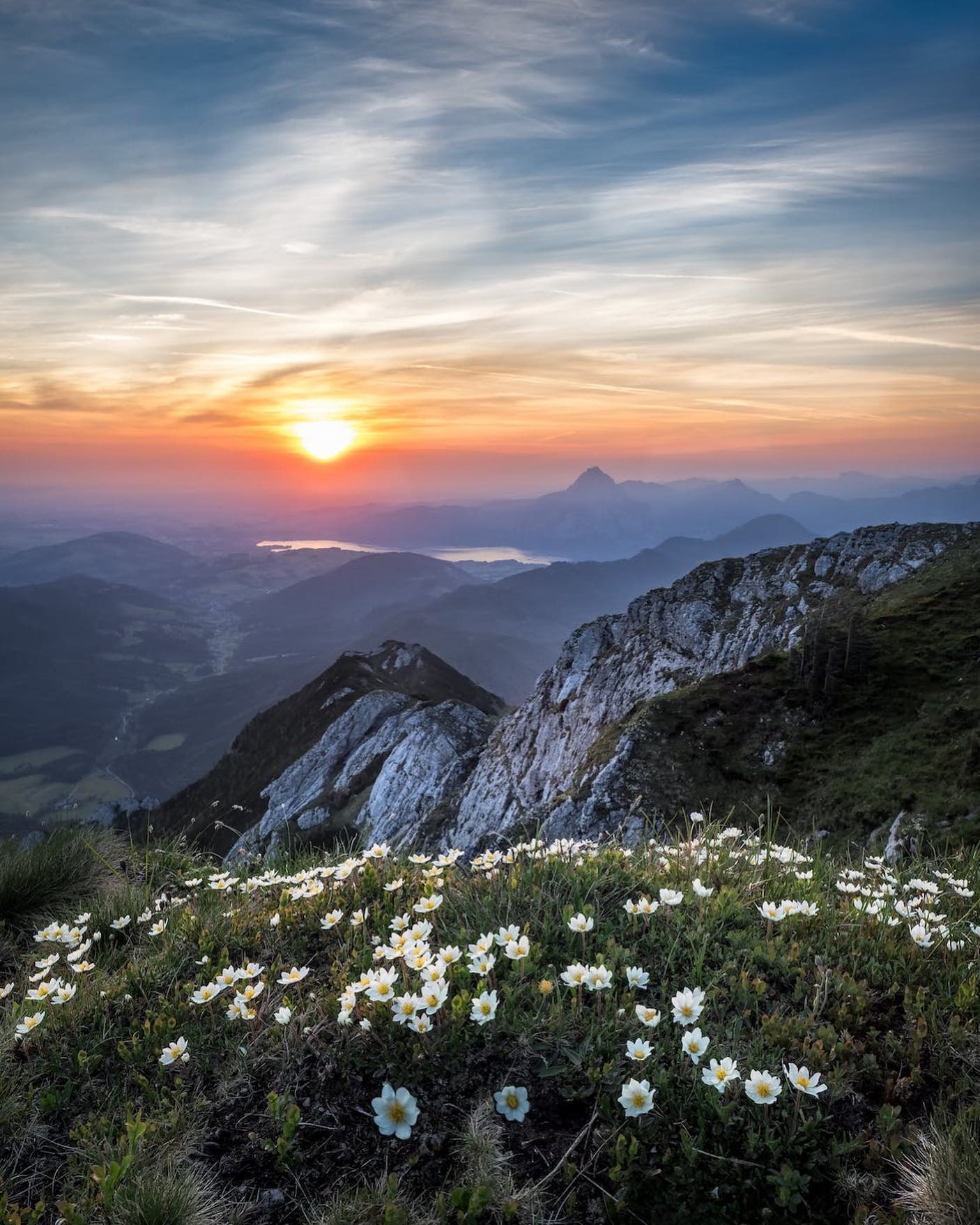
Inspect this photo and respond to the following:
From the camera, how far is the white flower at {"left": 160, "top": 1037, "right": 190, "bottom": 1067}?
3984 millimetres

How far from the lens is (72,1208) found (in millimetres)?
3037

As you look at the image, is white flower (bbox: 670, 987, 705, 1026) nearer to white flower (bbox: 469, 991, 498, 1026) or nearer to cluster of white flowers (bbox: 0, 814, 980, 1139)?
cluster of white flowers (bbox: 0, 814, 980, 1139)

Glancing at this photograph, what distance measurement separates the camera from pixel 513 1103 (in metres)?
3.57

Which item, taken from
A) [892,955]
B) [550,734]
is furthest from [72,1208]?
[550,734]

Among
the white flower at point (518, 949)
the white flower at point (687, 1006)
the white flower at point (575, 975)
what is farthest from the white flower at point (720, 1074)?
the white flower at point (518, 949)

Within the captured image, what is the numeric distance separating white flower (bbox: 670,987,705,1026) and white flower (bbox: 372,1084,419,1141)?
1.60 metres

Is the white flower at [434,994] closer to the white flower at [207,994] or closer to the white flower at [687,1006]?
the white flower at [687,1006]

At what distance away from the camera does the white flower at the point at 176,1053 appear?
3984 mm

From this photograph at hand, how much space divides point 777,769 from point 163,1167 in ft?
122

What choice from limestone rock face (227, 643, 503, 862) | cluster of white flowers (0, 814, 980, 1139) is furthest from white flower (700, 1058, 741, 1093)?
limestone rock face (227, 643, 503, 862)

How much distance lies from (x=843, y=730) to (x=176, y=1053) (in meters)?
39.2

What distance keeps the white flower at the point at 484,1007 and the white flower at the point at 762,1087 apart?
4.66 ft

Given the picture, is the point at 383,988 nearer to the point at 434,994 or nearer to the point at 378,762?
the point at 434,994

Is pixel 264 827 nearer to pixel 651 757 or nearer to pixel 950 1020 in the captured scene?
pixel 651 757
